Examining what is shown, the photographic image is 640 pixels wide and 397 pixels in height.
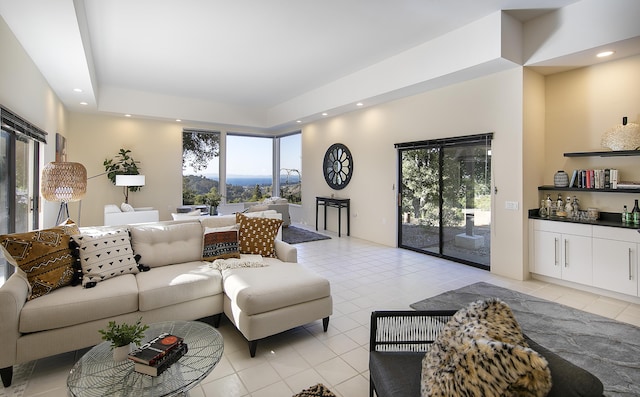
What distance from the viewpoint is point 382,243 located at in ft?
21.0

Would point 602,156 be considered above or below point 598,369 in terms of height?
above

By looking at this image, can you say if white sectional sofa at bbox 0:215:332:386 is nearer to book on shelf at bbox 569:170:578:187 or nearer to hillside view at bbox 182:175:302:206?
book on shelf at bbox 569:170:578:187

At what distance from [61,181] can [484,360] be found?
14.0 feet

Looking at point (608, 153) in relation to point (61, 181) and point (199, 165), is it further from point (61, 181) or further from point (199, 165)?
point (199, 165)

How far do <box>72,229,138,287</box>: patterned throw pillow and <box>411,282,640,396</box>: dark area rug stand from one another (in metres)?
2.84

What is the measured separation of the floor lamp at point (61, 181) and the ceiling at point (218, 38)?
1320mm

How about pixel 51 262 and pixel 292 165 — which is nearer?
pixel 51 262

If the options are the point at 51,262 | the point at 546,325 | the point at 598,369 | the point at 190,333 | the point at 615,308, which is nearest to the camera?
the point at 190,333

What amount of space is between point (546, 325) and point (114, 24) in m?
5.81

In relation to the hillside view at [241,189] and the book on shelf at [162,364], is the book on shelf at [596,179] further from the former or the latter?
the hillside view at [241,189]

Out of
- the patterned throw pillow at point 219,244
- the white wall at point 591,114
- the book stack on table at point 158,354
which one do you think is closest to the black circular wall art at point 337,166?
the white wall at point 591,114

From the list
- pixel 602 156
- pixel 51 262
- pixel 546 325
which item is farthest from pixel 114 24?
pixel 602 156

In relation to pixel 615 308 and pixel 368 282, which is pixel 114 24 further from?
pixel 615 308

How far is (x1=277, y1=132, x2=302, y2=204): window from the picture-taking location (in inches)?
365
